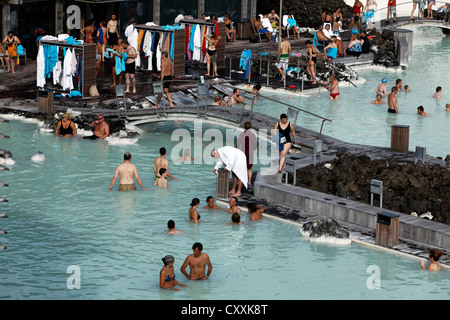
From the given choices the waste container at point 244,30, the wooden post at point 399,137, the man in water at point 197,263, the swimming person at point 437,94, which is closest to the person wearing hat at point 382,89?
the swimming person at point 437,94

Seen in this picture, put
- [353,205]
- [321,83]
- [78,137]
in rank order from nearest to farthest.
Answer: [353,205]
[78,137]
[321,83]

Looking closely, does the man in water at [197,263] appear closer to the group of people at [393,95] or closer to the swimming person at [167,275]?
the swimming person at [167,275]

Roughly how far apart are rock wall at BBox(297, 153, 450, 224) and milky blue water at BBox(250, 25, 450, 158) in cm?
546

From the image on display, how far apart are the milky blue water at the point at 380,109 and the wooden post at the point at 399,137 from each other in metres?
2.73

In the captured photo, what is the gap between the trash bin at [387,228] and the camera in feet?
58.9

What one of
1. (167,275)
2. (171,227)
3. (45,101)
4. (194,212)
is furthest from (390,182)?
(45,101)

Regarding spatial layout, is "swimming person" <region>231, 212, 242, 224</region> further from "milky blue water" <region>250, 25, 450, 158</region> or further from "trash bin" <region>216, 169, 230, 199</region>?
"milky blue water" <region>250, 25, 450, 158</region>

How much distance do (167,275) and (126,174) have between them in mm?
6334

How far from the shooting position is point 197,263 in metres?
16.4

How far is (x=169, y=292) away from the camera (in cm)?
1611

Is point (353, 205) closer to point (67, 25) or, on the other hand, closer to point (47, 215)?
point (47, 215)
